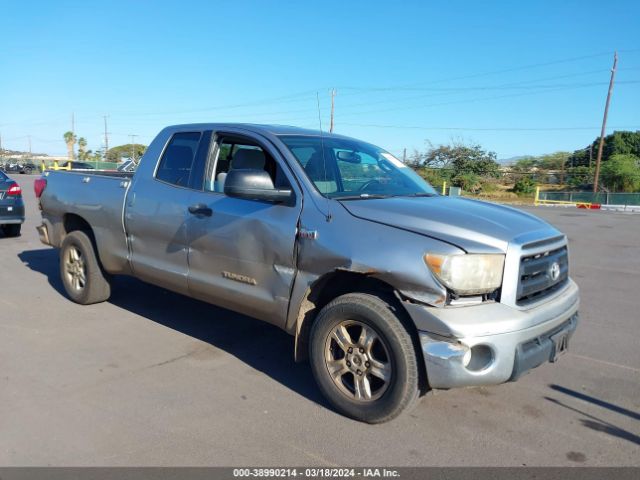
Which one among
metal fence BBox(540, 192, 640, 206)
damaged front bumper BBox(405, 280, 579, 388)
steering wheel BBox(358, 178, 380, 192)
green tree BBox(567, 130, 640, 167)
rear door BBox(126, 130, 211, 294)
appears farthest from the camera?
green tree BBox(567, 130, 640, 167)

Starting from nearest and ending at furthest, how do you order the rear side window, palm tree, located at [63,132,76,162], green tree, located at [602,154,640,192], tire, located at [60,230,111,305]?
the rear side window
tire, located at [60,230,111,305]
green tree, located at [602,154,640,192]
palm tree, located at [63,132,76,162]

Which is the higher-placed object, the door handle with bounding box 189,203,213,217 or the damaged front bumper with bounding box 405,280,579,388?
the door handle with bounding box 189,203,213,217

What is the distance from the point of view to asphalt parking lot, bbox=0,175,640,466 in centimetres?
312

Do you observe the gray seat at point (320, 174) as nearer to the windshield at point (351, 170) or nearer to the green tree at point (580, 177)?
the windshield at point (351, 170)

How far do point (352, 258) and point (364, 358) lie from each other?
66 centimetres

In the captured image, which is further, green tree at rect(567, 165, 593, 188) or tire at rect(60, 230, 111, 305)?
green tree at rect(567, 165, 593, 188)

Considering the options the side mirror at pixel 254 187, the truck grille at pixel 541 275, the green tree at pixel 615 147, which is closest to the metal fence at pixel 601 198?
the green tree at pixel 615 147

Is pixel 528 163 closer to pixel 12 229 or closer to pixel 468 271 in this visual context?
pixel 12 229

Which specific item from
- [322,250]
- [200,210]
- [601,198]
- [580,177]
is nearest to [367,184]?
[322,250]

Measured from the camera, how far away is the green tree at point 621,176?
142ft

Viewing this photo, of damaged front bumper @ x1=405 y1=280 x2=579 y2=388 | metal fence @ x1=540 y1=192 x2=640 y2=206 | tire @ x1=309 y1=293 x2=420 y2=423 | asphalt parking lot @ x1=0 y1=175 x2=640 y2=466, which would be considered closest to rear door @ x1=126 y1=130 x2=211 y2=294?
asphalt parking lot @ x1=0 y1=175 x2=640 y2=466

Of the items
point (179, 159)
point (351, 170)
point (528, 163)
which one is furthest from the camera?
point (528, 163)

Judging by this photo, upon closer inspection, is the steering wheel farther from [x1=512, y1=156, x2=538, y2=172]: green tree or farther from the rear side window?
[x1=512, y1=156, x2=538, y2=172]: green tree

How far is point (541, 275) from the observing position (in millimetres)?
3504
